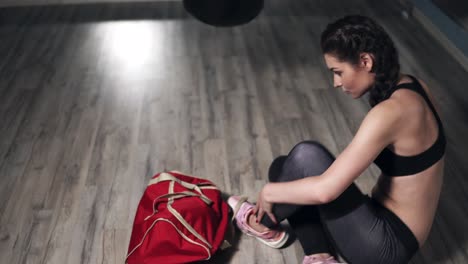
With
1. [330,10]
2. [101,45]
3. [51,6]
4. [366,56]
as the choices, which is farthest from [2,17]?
[366,56]

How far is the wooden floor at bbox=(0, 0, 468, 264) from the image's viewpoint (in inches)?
79.4


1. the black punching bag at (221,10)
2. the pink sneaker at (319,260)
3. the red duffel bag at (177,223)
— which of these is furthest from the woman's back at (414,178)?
the black punching bag at (221,10)

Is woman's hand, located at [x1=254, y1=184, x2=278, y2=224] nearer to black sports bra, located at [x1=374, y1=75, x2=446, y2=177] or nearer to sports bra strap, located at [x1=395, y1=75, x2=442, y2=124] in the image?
black sports bra, located at [x1=374, y1=75, x2=446, y2=177]

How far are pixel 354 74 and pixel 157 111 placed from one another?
1.42 meters

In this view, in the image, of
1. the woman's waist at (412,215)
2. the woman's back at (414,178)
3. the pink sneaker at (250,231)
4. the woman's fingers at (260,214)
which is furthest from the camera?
the pink sneaker at (250,231)

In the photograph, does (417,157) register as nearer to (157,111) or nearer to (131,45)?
(157,111)

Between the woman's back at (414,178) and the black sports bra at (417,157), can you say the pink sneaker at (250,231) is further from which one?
the black sports bra at (417,157)

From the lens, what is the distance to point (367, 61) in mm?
1374

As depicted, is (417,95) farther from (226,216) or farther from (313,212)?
(226,216)

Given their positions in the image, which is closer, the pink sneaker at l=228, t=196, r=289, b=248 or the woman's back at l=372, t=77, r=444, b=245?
the woman's back at l=372, t=77, r=444, b=245

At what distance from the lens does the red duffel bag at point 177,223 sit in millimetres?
1762

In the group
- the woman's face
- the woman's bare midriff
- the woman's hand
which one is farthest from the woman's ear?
the woman's hand

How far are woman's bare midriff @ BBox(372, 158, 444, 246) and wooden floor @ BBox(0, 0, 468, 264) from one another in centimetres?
40

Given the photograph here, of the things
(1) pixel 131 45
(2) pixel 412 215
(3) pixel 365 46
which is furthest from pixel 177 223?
(1) pixel 131 45
